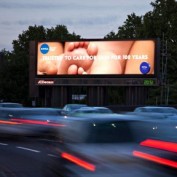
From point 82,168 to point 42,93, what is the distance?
53.0 meters

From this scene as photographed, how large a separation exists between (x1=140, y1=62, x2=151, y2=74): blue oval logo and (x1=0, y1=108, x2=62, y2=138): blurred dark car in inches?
1184

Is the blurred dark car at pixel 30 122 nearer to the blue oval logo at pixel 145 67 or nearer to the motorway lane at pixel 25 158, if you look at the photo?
the motorway lane at pixel 25 158

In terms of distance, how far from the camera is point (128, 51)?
5622 centimetres

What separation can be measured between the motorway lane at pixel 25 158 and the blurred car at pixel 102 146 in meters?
2.08

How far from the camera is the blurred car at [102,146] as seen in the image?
905cm

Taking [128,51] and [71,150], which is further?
[128,51]

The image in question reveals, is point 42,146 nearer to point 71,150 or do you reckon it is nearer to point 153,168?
point 71,150

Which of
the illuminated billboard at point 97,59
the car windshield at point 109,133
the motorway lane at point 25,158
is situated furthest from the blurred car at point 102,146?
the illuminated billboard at point 97,59

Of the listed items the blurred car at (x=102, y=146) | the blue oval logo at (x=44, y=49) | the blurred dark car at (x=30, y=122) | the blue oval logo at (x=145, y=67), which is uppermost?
the blue oval logo at (x=44, y=49)

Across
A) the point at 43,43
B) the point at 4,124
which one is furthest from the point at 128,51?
the point at 4,124

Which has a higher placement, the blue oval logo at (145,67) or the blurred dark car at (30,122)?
the blue oval logo at (145,67)

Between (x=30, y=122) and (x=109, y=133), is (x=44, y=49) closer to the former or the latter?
(x=30, y=122)

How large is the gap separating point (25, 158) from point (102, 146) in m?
8.99

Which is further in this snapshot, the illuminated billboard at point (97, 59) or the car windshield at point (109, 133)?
the illuminated billboard at point (97, 59)
